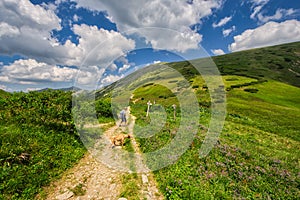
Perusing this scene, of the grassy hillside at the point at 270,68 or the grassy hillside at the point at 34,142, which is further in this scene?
the grassy hillside at the point at 270,68

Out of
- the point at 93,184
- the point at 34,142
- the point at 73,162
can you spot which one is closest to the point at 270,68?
the point at 73,162

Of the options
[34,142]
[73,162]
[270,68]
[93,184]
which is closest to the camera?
[93,184]

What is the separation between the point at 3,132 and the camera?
974 cm

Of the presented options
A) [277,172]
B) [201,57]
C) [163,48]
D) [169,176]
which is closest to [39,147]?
[169,176]

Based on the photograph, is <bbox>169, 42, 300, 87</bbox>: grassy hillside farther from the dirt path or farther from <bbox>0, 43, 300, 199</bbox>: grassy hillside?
the dirt path

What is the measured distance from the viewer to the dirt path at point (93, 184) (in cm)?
725

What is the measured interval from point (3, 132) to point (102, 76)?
20.0ft

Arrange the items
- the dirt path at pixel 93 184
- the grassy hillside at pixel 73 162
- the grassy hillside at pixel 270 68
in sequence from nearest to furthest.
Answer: the dirt path at pixel 93 184 < the grassy hillside at pixel 73 162 < the grassy hillside at pixel 270 68

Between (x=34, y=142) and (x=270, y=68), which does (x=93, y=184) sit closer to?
(x=34, y=142)

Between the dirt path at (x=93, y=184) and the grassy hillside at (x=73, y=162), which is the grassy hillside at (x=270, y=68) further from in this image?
the dirt path at (x=93, y=184)

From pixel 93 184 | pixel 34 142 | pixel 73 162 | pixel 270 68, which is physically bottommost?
pixel 93 184

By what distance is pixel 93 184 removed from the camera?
26.3ft

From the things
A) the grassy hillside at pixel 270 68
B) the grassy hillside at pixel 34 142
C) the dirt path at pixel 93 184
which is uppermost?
the grassy hillside at pixel 270 68

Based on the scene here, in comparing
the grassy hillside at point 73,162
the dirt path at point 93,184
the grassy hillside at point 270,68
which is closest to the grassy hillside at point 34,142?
the grassy hillside at point 73,162
